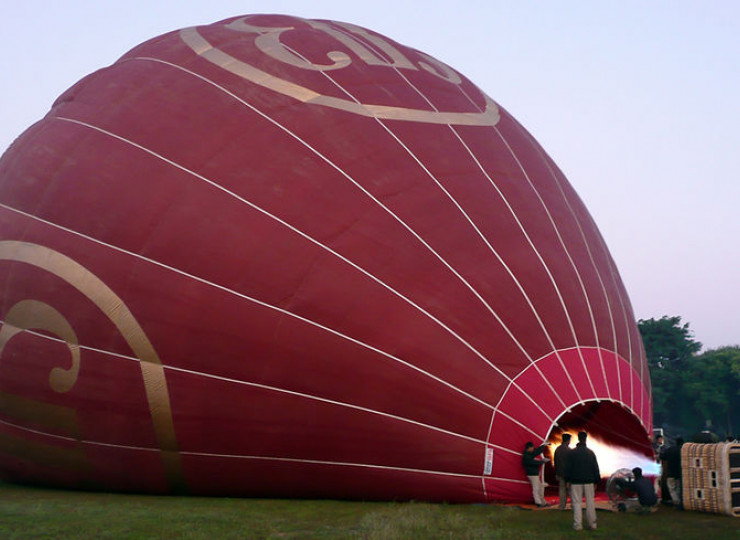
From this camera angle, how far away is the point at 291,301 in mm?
8438

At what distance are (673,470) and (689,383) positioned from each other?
4045 centimetres

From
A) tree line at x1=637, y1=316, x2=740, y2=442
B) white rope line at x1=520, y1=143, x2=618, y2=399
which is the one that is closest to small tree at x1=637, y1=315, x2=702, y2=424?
tree line at x1=637, y1=316, x2=740, y2=442

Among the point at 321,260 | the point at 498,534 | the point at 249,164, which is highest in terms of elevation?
the point at 249,164

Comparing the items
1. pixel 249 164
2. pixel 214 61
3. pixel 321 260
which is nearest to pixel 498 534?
pixel 321 260

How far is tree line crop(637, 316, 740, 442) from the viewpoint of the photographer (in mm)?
45500

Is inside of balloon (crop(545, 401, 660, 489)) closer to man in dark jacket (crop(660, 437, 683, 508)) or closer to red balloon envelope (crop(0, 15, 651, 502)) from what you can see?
red balloon envelope (crop(0, 15, 651, 502))

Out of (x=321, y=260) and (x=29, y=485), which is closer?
(x=321, y=260)

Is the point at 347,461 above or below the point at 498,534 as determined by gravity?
above

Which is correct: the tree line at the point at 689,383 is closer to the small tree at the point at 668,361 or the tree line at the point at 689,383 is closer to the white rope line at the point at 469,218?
the small tree at the point at 668,361

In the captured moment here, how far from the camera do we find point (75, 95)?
11156 mm

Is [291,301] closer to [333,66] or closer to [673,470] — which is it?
[333,66]

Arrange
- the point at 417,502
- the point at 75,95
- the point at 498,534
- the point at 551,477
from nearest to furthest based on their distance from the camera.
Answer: the point at 498,534 < the point at 417,502 < the point at 551,477 < the point at 75,95

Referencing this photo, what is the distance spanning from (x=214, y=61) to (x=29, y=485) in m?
6.25

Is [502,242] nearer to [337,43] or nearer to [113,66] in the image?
[337,43]
